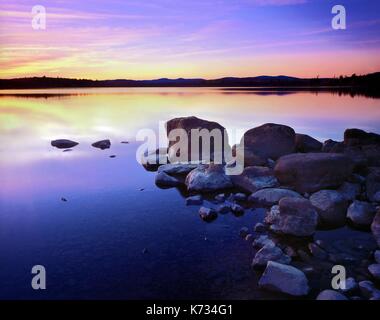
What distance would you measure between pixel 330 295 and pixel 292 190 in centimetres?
285

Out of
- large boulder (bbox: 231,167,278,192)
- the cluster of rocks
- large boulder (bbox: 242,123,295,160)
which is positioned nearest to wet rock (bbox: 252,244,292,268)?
the cluster of rocks

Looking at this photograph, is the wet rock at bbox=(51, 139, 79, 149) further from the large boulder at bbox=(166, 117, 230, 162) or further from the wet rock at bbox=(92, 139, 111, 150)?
the large boulder at bbox=(166, 117, 230, 162)

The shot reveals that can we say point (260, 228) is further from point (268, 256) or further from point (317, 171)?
point (317, 171)

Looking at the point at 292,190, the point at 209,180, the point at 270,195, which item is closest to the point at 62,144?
the point at 209,180

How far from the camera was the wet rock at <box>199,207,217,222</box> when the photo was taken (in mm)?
5170

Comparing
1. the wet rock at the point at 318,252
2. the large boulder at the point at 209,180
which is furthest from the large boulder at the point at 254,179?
the wet rock at the point at 318,252

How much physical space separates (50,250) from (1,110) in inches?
556

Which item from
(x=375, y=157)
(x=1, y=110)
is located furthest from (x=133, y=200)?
(x=1, y=110)

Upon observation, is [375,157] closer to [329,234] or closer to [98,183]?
[329,234]

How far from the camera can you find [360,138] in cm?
787

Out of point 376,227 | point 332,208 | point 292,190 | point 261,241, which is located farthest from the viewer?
point 292,190

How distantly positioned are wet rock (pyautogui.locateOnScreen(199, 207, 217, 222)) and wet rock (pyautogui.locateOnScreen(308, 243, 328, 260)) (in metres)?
1.43

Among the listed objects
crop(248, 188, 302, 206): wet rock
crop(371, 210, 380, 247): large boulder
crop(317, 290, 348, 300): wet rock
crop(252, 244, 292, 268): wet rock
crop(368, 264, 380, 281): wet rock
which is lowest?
crop(317, 290, 348, 300): wet rock
